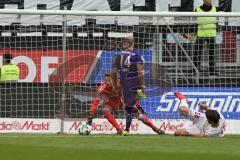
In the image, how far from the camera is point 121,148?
40.2ft

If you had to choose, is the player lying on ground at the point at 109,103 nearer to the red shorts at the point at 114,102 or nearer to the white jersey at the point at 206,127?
the red shorts at the point at 114,102

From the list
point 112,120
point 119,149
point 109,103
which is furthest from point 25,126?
point 119,149

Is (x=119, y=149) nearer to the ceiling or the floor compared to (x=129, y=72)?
nearer to the floor

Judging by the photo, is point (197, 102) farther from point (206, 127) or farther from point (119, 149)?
point (119, 149)

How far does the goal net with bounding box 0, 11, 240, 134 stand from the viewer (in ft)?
61.2

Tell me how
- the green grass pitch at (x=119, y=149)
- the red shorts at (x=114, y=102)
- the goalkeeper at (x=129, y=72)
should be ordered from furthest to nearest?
the red shorts at (x=114, y=102) < the goalkeeper at (x=129, y=72) < the green grass pitch at (x=119, y=149)

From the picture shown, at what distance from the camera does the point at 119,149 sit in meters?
12.0

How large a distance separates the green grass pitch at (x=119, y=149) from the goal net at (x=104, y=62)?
12.3 feet

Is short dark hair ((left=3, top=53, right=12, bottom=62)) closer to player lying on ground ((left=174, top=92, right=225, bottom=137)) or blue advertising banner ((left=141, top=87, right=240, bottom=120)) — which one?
blue advertising banner ((left=141, top=87, right=240, bottom=120))

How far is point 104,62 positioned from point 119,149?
23.3 ft

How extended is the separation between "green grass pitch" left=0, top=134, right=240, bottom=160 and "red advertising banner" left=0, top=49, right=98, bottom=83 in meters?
4.35

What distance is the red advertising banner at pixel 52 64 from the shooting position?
61.6 feet

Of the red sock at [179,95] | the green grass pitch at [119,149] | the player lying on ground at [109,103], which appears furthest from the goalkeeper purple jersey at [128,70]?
the green grass pitch at [119,149]

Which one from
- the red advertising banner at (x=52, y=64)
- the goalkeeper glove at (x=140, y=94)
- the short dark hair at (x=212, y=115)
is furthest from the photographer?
the red advertising banner at (x=52, y=64)
